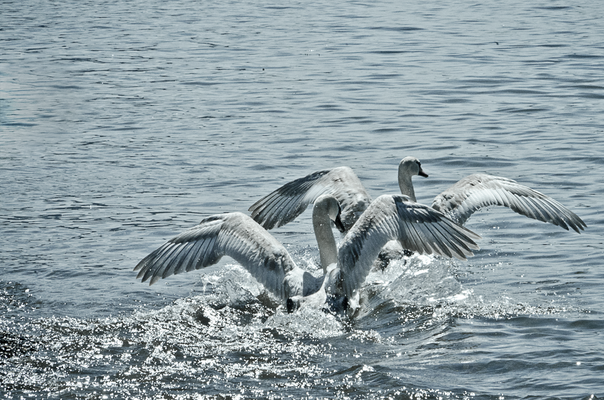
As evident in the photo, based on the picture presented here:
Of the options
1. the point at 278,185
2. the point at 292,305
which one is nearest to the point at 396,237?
the point at 292,305

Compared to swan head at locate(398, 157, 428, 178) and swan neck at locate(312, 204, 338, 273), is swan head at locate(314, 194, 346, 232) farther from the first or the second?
Result: swan head at locate(398, 157, 428, 178)

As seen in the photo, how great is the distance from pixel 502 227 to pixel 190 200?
12.4ft

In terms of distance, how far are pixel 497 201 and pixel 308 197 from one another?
201 centimetres

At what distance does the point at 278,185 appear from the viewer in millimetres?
11812

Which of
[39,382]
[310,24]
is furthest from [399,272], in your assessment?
[310,24]

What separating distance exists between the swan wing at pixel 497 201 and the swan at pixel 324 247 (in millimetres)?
1511

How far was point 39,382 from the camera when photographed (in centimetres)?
653

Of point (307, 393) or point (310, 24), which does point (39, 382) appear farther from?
point (310, 24)

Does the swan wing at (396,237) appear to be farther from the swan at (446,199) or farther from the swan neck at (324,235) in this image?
the swan at (446,199)

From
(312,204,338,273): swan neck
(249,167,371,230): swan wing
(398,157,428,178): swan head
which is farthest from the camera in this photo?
(398,157,428,178): swan head

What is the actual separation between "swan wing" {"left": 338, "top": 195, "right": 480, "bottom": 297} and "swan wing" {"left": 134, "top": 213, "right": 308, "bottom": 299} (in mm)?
463

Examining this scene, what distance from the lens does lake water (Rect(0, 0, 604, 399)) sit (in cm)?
678

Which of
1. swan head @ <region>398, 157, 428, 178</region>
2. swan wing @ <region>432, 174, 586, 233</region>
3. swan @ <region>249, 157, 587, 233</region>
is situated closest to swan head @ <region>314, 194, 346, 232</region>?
swan @ <region>249, 157, 587, 233</region>

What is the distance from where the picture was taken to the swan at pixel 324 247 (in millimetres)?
7977
